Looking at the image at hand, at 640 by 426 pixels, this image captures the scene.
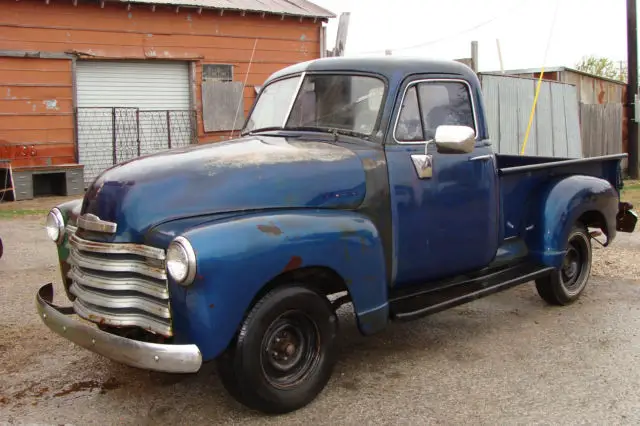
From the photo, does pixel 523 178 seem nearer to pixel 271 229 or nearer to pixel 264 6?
pixel 271 229

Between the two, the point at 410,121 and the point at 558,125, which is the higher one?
the point at 558,125

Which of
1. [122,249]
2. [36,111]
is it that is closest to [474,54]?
[36,111]

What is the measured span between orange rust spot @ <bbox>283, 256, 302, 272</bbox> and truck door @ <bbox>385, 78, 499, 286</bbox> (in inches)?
36.5

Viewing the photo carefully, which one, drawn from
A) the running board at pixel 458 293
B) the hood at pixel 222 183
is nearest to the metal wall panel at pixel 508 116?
the running board at pixel 458 293

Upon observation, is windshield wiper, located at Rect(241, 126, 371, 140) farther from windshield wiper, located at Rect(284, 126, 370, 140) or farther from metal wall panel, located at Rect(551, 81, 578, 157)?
metal wall panel, located at Rect(551, 81, 578, 157)

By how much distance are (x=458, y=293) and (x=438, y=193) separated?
73cm

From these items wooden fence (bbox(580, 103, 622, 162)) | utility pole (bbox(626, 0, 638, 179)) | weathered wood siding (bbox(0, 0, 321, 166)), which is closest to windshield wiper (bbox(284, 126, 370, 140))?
weathered wood siding (bbox(0, 0, 321, 166))

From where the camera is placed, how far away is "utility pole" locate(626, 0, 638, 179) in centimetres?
1555

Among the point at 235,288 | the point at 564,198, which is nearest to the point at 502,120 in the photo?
the point at 564,198

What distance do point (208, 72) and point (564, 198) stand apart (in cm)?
1159

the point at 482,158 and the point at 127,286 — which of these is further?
the point at 482,158

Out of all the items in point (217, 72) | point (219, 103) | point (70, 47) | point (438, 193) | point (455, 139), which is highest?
point (70, 47)

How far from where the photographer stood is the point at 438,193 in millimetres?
4539

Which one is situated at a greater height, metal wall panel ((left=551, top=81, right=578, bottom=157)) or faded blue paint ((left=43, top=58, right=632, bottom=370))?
metal wall panel ((left=551, top=81, right=578, bottom=157))
